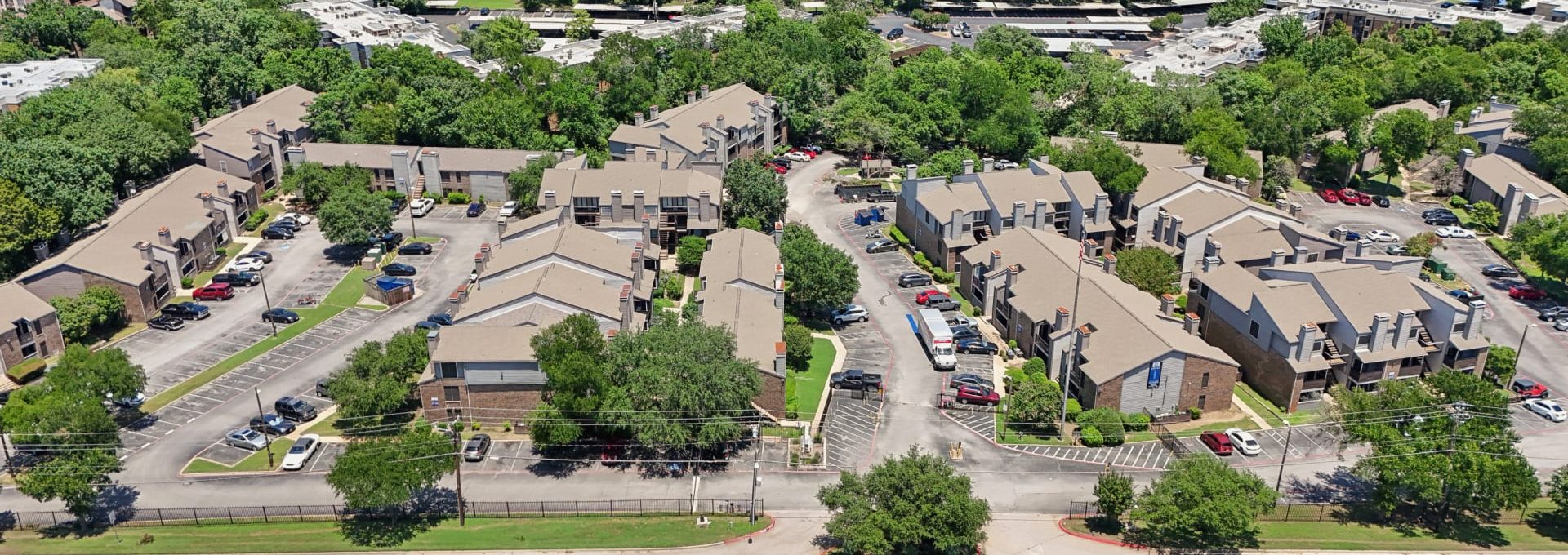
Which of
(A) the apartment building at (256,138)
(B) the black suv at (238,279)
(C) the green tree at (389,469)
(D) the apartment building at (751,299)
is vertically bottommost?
(B) the black suv at (238,279)

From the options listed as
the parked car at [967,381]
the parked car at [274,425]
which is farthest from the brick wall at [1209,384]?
the parked car at [274,425]

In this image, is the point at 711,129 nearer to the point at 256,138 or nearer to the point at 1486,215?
the point at 256,138

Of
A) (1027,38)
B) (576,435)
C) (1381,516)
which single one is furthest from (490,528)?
(1027,38)

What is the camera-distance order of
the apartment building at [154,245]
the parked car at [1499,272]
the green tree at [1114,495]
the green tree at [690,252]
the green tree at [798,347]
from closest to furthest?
the green tree at [1114,495]
the green tree at [798,347]
the apartment building at [154,245]
the green tree at [690,252]
the parked car at [1499,272]

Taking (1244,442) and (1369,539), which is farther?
(1244,442)

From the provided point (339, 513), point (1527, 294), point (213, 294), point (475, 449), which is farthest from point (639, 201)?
point (1527, 294)

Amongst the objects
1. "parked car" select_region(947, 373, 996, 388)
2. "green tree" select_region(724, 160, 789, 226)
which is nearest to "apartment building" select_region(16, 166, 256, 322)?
"green tree" select_region(724, 160, 789, 226)

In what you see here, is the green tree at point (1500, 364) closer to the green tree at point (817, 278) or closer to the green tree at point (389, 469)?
the green tree at point (817, 278)
